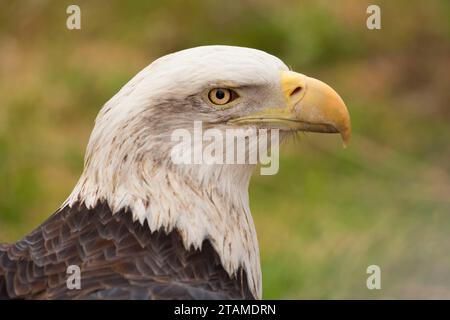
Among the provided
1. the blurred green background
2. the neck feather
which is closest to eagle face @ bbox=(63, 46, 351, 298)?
the neck feather

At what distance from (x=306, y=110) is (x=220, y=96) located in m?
0.36

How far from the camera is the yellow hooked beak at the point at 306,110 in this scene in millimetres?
4629

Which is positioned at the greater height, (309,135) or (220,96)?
(309,135)

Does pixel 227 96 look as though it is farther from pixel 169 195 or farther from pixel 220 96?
pixel 169 195

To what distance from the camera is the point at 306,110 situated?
4.64 meters

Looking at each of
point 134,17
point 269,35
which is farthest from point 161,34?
point 269,35

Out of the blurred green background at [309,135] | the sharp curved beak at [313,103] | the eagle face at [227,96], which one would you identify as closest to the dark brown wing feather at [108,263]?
the eagle face at [227,96]

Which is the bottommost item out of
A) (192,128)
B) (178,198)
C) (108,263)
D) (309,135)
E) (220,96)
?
(108,263)

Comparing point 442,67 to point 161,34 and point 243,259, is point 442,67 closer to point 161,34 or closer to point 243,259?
point 161,34

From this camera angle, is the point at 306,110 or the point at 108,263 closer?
the point at 108,263

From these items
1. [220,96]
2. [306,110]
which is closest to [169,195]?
[220,96]

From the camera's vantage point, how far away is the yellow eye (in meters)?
4.57

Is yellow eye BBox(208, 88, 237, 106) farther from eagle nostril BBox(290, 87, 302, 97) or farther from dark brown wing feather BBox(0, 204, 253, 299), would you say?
dark brown wing feather BBox(0, 204, 253, 299)
